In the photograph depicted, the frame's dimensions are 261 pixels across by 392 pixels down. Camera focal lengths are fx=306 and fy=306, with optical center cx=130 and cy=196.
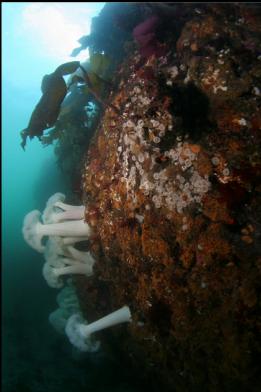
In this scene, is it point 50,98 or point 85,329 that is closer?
point 50,98

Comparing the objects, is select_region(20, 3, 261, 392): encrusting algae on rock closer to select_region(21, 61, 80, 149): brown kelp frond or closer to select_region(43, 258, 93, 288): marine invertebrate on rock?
select_region(21, 61, 80, 149): brown kelp frond

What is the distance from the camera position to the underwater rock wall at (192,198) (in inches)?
113

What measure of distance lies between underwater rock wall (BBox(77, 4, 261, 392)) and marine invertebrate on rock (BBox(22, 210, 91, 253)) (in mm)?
782

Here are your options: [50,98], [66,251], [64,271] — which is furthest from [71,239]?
[50,98]

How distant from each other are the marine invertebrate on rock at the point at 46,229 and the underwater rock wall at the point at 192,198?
0.78 metres

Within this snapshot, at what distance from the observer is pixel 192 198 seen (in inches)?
116

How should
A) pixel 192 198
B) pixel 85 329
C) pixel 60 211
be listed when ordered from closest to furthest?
pixel 192 198
pixel 85 329
pixel 60 211

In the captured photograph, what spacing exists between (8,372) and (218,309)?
535 cm

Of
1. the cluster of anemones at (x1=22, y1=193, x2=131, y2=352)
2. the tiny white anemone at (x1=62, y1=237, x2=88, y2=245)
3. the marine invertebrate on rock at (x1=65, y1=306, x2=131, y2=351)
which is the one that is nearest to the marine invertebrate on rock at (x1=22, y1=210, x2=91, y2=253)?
the cluster of anemones at (x1=22, y1=193, x2=131, y2=352)

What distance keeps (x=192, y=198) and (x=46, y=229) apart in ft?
9.54

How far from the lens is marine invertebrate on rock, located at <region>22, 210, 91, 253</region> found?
4.56 m

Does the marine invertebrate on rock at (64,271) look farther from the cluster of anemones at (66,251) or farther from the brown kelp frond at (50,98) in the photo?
the brown kelp frond at (50,98)

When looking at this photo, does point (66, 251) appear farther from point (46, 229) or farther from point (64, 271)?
point (46, 229)

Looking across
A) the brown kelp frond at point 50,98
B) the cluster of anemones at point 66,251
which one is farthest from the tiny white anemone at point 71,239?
the brown kelp frond at point 50,98
